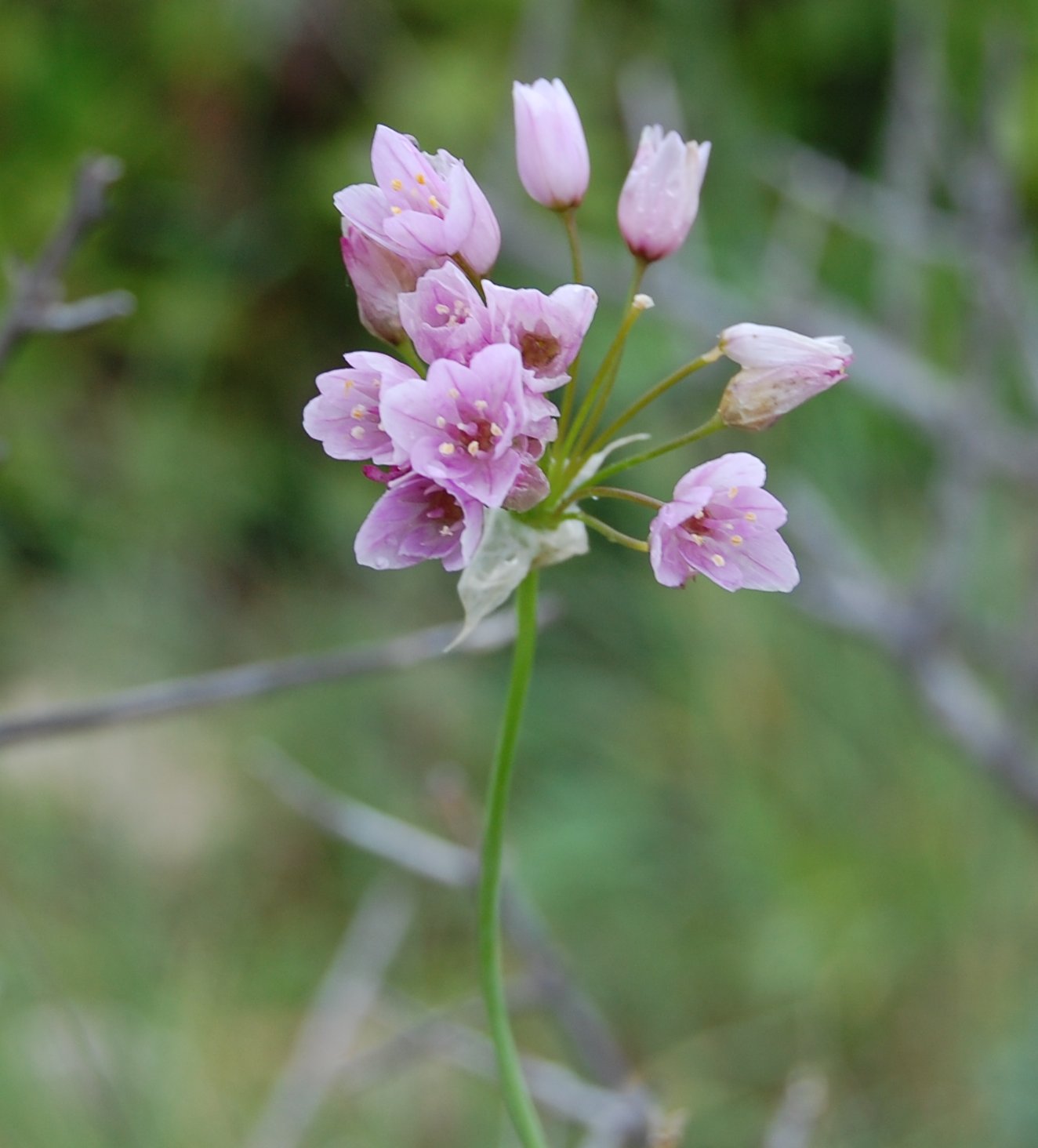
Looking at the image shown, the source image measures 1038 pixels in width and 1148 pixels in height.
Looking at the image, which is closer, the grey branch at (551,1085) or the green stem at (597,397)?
the green stem at (597,397)

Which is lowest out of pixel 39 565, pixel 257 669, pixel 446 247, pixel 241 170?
pixel 39 565

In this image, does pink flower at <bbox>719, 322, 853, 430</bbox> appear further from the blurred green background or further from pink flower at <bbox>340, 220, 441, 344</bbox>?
the blurred green background

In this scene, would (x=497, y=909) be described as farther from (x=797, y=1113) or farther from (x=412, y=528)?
(x=797, y=1113)

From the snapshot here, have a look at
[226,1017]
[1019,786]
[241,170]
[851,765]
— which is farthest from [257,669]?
[241,170]

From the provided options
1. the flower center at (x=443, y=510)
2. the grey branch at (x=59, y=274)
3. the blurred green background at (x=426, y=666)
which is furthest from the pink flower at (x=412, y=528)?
the blurred green background at (x=426, y=666)

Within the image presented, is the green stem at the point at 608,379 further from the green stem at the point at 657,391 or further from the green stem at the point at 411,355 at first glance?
the green stem at the point at 411,355

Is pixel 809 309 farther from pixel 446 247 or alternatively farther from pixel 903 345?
pixel 446 247
